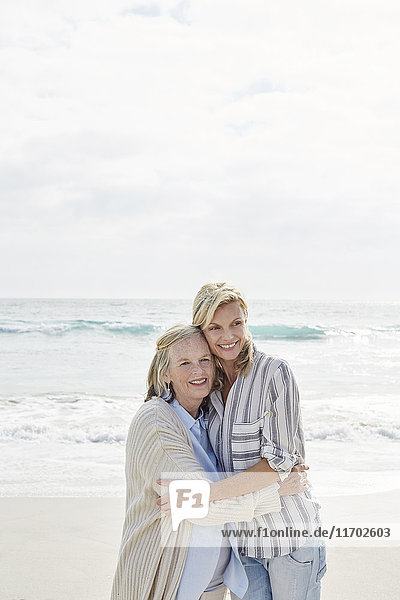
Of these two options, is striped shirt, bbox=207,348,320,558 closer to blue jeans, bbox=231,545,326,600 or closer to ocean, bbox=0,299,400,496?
blue jeans, bbox=231,545,326,600

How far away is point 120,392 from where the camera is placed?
44.0 feet

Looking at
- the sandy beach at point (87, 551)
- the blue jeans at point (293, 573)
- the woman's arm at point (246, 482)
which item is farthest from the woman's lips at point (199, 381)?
the sandy beach at point (87, 551)

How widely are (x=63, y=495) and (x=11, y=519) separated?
799 millimetres

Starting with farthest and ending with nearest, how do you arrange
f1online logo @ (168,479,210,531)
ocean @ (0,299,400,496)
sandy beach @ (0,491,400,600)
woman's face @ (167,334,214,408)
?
ocean @ (0,299,400,496) < sandy beach @ (0,491,400,600) < woman's face @ (167,334,214,408) < f1online logo @ (168,479,210,531)

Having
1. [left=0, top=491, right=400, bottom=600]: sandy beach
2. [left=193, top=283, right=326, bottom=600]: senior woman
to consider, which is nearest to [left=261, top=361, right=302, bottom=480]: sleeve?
[left=193, top=283, right=326, bottom=600]: senior woman

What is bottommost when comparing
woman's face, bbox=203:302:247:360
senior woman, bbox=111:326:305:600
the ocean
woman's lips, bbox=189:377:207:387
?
the ocean

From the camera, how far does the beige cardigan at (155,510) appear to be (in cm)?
230

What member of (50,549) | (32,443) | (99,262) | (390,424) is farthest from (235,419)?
(99,262)

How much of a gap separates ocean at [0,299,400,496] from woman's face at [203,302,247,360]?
4060 millimetres

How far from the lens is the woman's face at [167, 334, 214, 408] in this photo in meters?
2.54

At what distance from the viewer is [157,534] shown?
92.4 inches

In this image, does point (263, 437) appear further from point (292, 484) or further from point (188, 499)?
point (188, 499)

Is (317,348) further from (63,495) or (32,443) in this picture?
(63,495)

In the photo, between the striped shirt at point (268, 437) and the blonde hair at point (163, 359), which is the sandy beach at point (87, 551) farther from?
the blonde hair at point (163, 359)
